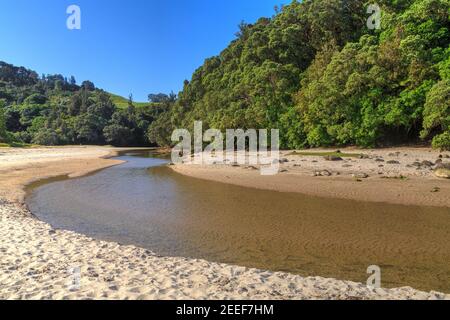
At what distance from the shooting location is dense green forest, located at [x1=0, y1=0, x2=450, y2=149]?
119ft

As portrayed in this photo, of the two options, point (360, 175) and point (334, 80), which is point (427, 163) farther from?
point (334, 80)

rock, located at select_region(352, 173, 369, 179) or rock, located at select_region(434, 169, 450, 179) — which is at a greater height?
rock, located at select_region(434, 169, 450, 179)

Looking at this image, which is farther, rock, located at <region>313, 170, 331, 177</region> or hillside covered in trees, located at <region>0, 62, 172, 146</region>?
hillside covered in trees, located at <region>0, 62, 172, 146</region>

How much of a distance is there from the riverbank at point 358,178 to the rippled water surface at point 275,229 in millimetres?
1546

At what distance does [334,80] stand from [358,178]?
75.8 ft

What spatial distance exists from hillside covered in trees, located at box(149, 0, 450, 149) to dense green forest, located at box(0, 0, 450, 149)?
12 centimetres

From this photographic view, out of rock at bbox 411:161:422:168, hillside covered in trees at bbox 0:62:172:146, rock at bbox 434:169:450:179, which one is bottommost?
rock at bbox 434:169:450:179

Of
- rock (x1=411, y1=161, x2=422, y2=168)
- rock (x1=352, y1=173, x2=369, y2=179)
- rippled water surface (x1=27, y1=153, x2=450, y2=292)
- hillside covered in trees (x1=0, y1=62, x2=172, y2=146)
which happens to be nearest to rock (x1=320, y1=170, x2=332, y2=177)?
rock (x1=352, y1=173, x2=369, y2=179)

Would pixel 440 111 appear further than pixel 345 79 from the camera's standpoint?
No

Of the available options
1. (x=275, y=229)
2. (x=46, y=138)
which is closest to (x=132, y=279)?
(x=275, y=229)

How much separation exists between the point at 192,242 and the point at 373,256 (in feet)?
19.8

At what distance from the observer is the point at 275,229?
13.6m

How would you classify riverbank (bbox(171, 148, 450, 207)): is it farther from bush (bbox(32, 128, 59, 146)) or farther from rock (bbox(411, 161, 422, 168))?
bush (bbox(32, 128, 59, 146))

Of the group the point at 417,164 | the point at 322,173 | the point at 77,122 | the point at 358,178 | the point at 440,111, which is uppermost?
the point at 77,122
